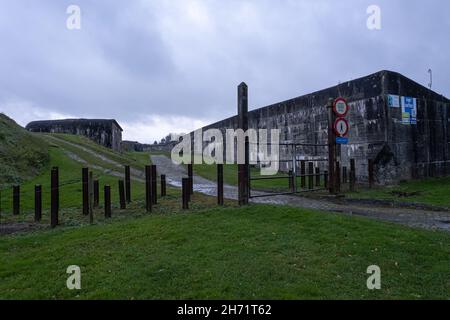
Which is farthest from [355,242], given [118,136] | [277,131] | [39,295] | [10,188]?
[118,136]

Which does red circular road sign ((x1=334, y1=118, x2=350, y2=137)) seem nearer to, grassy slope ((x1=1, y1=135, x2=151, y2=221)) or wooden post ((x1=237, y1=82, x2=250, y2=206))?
wooden post ((x1=237, y1=82, x2=250, y2=206))

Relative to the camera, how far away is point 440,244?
5.09 m

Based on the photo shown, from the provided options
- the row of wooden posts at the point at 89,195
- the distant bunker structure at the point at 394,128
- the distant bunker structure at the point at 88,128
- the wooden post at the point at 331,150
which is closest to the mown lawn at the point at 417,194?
the wooden post at the point at 331,150

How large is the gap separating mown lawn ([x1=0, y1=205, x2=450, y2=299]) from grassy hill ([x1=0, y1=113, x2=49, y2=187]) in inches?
354

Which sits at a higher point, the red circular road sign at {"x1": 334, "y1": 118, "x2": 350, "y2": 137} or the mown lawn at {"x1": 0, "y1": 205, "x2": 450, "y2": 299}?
the red circular road sign at {"x1": 334, "y1": 118, "x2": 350, "y2": 137}

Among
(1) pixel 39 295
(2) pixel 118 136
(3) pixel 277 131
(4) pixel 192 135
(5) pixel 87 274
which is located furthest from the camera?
(2) pixel 118 136

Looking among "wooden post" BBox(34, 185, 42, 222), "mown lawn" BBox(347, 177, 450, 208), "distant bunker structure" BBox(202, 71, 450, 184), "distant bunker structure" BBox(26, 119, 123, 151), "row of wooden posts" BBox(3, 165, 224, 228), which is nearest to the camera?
"row of wooden posts" BBox(3, 165, 224, 228)

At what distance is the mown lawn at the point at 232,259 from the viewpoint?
370 centimetres

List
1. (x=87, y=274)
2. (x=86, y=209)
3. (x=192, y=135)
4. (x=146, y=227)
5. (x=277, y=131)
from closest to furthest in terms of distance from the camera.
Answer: (x=87, y=274)
(x=146, y=227)
(x=86, y=209)
(x=277, y=131)
(x=192, y=135)

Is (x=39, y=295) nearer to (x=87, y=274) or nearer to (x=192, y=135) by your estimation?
(x=87, y=274)

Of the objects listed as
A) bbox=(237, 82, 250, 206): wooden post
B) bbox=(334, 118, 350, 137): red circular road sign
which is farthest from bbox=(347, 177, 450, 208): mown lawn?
bbox=(237, 82, 250, 206): wooden post

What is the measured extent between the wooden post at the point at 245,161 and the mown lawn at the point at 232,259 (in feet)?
4.09

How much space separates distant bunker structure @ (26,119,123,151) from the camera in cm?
3934
